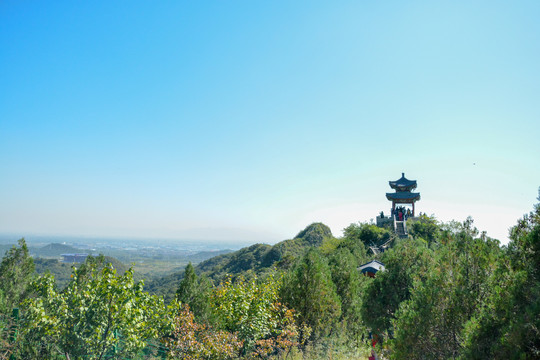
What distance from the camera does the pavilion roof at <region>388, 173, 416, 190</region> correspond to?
48.8m

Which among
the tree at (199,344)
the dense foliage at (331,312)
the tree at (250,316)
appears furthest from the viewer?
the tree at (250,316)

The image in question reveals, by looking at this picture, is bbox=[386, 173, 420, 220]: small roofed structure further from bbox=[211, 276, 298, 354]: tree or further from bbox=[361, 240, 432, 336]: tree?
bbox=[211, 276, 298, 354]: tree

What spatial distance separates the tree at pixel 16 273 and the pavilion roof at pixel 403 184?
150 feet

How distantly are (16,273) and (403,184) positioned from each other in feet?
155

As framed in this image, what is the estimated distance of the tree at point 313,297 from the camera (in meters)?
11.5

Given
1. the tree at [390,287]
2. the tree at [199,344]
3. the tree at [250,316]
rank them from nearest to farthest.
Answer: the tree at [199,344] < the tree at [250,316] < the tree at [390,287]

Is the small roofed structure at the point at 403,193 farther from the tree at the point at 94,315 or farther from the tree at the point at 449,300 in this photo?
the tree at the point at 94,315

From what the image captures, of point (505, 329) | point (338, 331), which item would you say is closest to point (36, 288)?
point (505, 329)

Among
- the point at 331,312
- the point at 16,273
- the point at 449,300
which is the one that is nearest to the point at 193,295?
the point at 331,312

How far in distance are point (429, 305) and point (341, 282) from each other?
9367 millimetres

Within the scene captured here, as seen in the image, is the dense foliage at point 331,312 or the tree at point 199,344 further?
the tree at point 199,344

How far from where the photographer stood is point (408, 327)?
604 centimetres

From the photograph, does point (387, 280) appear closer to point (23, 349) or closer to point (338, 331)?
point (338, 331)

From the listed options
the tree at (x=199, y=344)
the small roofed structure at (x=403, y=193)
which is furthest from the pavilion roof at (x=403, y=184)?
the tree at (x=199, y=344)
